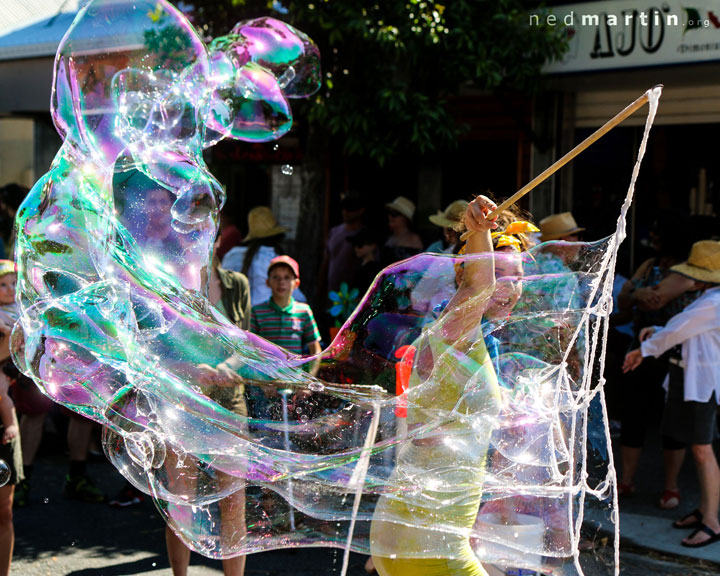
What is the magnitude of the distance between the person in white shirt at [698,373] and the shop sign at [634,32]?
2366mm

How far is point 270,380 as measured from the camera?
11.9ft

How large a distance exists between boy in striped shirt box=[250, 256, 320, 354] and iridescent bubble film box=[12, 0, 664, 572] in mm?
1819

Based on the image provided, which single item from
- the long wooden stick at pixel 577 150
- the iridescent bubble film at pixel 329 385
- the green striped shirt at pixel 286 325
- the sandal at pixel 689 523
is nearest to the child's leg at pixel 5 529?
the iridescent bubble film at pixel 329 385

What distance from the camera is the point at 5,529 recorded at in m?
4.53

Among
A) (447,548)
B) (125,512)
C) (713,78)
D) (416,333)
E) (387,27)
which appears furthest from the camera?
(713,78)

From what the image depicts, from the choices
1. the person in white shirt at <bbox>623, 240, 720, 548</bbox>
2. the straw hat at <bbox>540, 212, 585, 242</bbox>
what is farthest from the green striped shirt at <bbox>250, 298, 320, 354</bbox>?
the straw hat at <bbox>540, 212, 585, 242</bbox>

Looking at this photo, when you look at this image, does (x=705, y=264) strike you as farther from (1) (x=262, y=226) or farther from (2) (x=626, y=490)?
(1) (x=262, y=226)

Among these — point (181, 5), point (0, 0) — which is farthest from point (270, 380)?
point (0, 0)

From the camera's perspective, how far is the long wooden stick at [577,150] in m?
2.87

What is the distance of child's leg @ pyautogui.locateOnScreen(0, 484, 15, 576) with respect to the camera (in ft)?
14.8

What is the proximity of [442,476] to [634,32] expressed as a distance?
5.67 metres

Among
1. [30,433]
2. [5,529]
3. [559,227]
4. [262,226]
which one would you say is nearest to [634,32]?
[559,227]

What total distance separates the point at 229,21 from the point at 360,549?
6.68 metres

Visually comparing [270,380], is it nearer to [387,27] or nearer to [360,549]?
[360,549]
